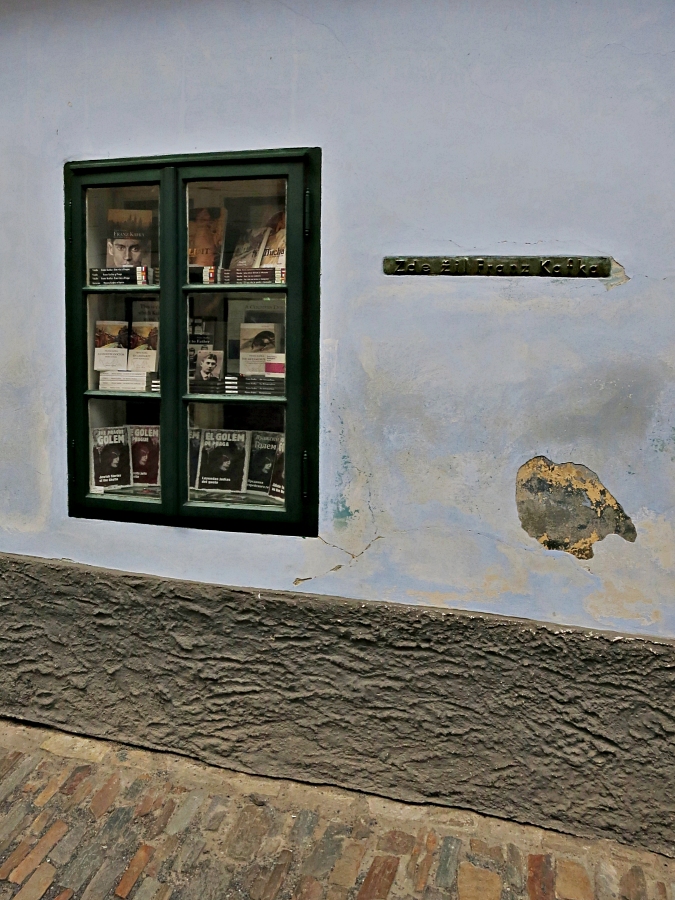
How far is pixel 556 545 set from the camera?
3117 millimetres

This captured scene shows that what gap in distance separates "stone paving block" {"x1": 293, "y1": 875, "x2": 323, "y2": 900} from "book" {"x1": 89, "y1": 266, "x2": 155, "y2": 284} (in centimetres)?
257

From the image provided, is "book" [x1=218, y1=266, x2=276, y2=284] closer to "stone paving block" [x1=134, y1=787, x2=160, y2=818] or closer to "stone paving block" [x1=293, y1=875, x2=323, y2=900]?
"stone paving block" [x1=134, y1=787, x2=160, y2=818]

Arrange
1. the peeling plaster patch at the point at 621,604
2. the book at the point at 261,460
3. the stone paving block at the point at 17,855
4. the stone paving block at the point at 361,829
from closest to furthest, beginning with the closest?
the stone paving block at the point at 17,855, the peeling plaster patch at the point at 621,604, the stone paving block at the point at 361,829, the book at the point at 261,460

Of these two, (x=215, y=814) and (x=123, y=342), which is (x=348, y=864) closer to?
(x=215, y=814)

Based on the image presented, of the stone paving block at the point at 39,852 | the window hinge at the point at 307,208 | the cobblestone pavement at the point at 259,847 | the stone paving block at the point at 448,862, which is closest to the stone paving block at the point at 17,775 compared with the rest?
the cobblestone pavement at the point at 259,847

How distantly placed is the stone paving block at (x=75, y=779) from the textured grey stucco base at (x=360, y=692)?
222 mm

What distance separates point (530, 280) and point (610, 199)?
1.35ft

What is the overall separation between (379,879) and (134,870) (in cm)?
93

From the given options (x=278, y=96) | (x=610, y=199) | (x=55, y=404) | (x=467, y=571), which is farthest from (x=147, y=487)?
(x=610, y=199)

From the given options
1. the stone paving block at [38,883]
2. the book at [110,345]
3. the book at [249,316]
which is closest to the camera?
the stone paving block at [38,883]

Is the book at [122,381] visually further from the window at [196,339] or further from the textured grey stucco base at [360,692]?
the textured grey stucco base at [360,692]

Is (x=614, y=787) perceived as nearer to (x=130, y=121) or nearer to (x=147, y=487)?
(x=147, y=487)

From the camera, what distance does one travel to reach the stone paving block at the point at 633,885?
2.83 m

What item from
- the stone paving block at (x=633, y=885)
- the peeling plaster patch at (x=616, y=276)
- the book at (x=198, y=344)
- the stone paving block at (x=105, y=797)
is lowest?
the stone paving block at (x=633, y=885)
